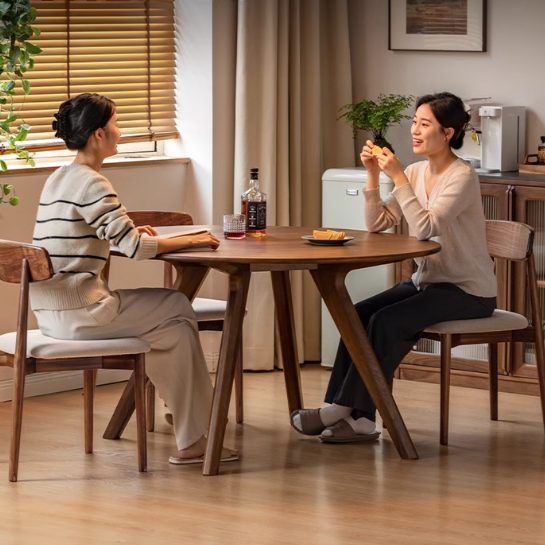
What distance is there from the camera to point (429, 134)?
4.05 meters

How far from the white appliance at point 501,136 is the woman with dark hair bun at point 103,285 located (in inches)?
66.9

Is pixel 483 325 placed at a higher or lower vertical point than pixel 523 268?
lower

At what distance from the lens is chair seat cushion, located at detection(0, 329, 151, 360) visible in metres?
3.53

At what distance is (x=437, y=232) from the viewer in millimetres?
3912

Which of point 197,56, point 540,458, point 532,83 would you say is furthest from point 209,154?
point 540,458

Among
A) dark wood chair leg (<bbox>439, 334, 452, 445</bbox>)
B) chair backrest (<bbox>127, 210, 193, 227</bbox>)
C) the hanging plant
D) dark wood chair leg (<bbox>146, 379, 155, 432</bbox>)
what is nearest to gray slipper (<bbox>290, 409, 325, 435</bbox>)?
dark wood chair leg (<bbox>439, 334, 452, 445</bbox>)

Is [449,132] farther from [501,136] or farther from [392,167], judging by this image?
[501,136]

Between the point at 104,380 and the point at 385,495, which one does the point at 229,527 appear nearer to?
the point at 385,495

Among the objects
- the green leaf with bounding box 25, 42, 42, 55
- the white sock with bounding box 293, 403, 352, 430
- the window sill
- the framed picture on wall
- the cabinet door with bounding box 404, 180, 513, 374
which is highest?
the framed picture on wall

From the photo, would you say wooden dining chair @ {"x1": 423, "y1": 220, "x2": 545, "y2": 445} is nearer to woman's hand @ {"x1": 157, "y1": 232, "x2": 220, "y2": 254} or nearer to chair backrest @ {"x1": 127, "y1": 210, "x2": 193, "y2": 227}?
woman's hand @ {"x1": 157, "y1": 232, "x2": 220, "y2": 254}

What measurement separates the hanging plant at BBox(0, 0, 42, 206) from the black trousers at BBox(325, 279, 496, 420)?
4.81ft

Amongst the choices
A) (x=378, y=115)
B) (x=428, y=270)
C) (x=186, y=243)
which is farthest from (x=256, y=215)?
(x=378, y=115)

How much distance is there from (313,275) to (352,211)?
4.35ft

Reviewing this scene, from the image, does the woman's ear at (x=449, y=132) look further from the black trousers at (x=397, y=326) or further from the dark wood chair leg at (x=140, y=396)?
the dark wood chair leg at (x=140, y=396)
